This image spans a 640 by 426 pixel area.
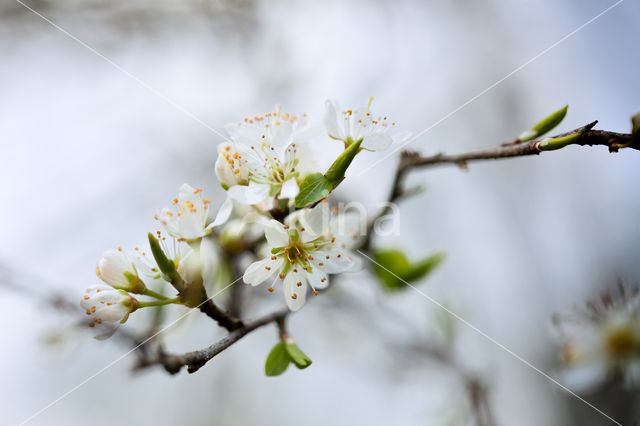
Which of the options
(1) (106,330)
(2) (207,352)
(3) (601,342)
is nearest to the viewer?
(2) (207,352)

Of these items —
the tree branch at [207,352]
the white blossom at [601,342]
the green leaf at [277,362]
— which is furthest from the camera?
the white blossom at [601,342]

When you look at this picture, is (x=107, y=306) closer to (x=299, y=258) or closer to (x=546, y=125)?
(x=299, y=258)

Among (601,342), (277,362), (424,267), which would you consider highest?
(277,362)

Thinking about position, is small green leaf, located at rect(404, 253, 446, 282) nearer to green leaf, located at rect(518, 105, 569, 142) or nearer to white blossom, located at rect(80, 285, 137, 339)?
green leaf, located at rect(518, 105, 569, 142)

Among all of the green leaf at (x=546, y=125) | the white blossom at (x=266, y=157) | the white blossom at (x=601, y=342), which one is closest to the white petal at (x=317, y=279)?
the white blossom at (x=266, y=157)

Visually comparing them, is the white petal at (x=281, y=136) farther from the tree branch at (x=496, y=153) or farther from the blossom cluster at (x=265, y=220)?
the tree branch at (x=496, y=153)

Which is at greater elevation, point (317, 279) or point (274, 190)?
point (274, 190)

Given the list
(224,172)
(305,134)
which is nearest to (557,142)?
(305,134)
